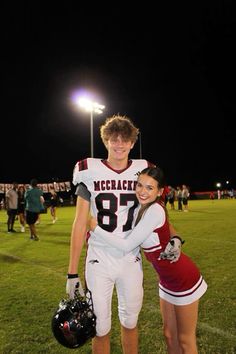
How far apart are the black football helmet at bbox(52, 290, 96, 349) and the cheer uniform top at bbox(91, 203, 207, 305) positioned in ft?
1.83

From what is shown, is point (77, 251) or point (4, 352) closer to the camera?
point (77, 251)

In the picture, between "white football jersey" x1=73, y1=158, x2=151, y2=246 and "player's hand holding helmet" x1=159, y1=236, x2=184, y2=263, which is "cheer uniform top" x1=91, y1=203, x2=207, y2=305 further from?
"white football jersey" x1=73, y1=158, x2=151, y2=246

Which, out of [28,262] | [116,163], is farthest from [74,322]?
[28,262]

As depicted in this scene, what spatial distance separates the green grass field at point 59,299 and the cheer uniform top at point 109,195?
1867 mm

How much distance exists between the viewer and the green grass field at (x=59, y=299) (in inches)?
172

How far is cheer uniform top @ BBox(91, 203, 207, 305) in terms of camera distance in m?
2.95

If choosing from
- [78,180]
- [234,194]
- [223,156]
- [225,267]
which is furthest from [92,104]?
[223,156]

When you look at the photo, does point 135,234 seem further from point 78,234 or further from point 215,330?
point 215,330

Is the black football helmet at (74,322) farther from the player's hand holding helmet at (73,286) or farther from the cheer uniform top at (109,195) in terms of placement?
the cheer uniform top at (109,195)

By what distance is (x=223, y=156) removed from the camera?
86000mm

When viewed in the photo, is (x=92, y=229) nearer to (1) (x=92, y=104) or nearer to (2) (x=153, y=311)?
(2) (x=153, y=311)

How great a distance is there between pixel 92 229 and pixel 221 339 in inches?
99.4

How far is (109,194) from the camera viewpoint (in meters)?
3.14

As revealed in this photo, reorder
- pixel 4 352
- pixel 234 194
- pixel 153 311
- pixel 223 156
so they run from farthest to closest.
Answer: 1. pixel 223 156
2. pixel 234 194
3. pixel 153 311
4. pixel 4 352
